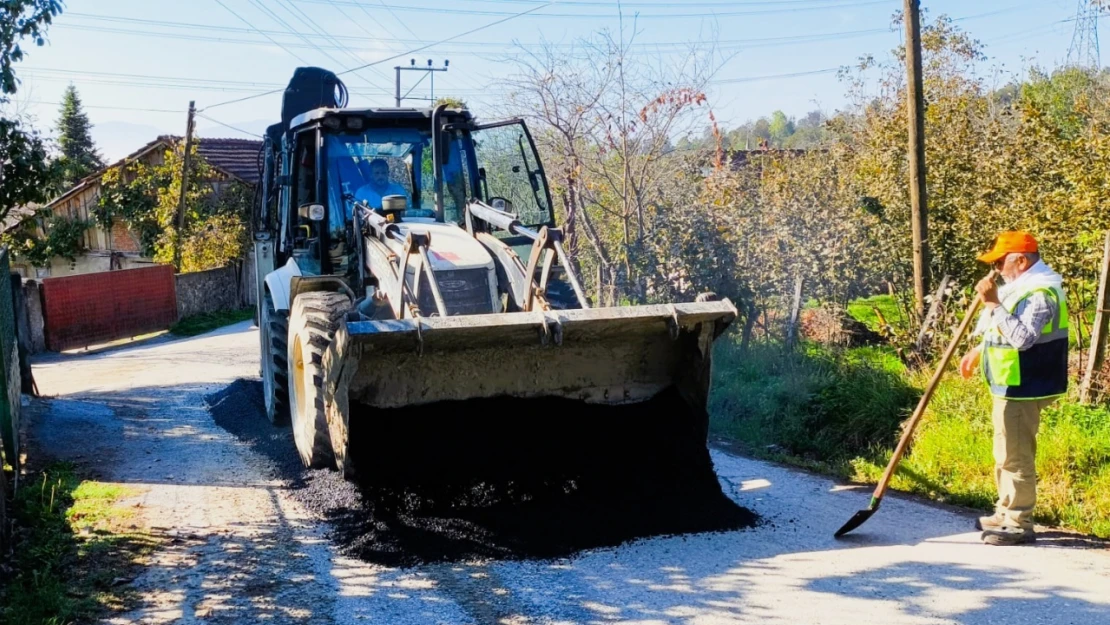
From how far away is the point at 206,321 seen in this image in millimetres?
23797

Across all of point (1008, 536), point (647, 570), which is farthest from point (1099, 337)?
point (647, 570)

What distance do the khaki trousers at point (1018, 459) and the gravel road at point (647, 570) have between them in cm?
23

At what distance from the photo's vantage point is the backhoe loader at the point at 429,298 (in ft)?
19.7

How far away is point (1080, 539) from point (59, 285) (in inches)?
759

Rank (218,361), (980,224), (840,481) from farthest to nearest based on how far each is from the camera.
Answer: (218,361) < (980,224) < (840,481)

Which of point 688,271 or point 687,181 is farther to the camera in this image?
point 687,181

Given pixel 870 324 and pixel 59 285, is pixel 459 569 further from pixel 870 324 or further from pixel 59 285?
Result: pixel 59 285

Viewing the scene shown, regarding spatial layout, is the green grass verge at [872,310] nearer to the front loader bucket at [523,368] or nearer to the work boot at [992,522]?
the front loader bucket at [523,368]

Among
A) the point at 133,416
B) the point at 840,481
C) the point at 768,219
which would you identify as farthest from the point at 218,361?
the point at 840,481

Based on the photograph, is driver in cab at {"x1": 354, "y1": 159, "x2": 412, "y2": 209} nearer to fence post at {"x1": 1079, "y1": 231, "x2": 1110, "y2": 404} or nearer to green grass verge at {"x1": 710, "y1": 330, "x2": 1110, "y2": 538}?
green grass verge at {"x1": 710, "y1": 330, "x2": 1110, "y2": 538}

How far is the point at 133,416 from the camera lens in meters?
10.1

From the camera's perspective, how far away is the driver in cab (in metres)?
7.96

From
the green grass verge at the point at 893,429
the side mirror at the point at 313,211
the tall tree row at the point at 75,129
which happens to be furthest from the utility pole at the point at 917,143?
the tall tree row at the point at 75,129

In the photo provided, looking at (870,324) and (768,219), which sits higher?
(768,219)
